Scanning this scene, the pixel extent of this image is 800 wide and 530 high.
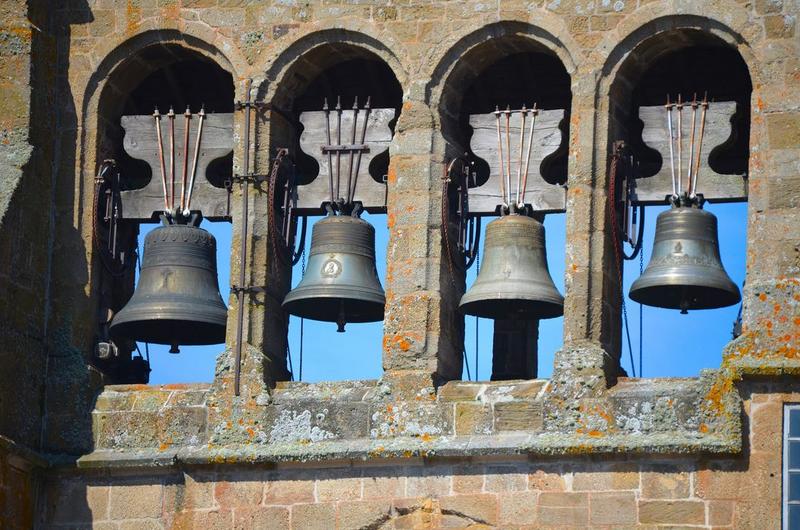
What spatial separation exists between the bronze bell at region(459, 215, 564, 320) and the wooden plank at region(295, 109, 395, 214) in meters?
1.03

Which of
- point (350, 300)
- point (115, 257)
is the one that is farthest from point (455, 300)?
point (115, 257)

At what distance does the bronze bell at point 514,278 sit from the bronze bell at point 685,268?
71cm

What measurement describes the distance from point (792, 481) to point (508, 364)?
4184 mm

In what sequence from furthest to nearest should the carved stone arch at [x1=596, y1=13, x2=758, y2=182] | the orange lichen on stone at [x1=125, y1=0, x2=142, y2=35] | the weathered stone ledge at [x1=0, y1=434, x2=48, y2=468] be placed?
the orange lichen on stone at [x1=125, y1=0, x2=142, y2=35]
the carved stone arch at [x1=596, y1=13, x2=758, y2=182]
the weathered stone ledge at [x1=0, y1=434, x2=48, y2=468]

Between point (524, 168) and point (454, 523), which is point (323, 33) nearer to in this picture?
point (524, 168)

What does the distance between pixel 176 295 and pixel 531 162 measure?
9.62 feet

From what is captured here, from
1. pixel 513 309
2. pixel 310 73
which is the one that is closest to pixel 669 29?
pixel 513 309

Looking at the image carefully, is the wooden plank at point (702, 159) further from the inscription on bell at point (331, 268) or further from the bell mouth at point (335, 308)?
the inscription on bell at point (331, 268)

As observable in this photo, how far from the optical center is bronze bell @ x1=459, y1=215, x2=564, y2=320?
1070 inches

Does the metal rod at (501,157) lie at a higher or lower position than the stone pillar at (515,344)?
higher

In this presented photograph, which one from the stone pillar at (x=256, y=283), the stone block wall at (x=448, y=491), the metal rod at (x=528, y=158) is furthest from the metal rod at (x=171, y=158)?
the metal rod at (x=528, y=158)

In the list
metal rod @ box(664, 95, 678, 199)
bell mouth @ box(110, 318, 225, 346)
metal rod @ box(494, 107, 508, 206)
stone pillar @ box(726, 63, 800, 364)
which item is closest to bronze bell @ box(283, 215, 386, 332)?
bell mouth @ box(110, 318, 225, 346)

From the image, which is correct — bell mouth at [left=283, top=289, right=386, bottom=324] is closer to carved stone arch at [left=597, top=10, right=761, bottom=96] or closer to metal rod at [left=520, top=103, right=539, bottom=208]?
metal rod at [left=520, top=103, right=539, bottom=208]

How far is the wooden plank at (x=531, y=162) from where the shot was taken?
27625 mm
